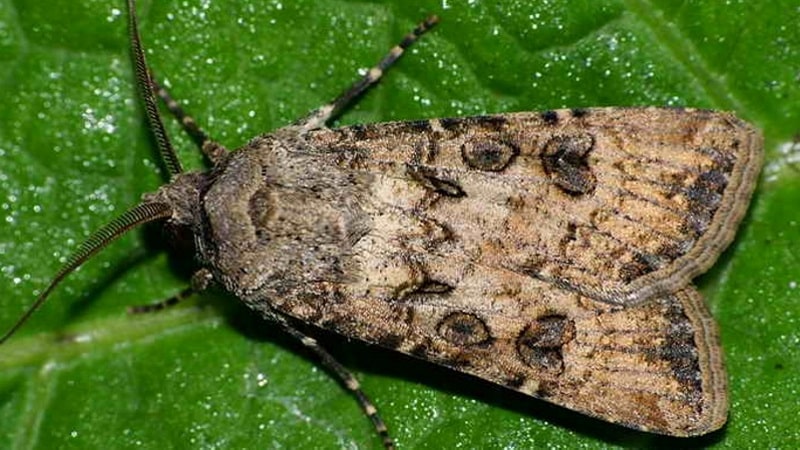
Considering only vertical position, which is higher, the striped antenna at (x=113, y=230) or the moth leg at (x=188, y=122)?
the moth leg at (x=188, y=122)

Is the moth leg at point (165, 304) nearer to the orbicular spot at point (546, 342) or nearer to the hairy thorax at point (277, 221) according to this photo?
the hairy thorax at point (277, 221)

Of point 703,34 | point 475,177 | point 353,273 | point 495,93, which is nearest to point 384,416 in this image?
point 353,273

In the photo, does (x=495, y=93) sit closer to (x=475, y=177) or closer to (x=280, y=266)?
(x=475, y=177)

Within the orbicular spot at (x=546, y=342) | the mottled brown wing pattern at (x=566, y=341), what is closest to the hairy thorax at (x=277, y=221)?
the mottled brown wing pattern at (x=566, y=341)

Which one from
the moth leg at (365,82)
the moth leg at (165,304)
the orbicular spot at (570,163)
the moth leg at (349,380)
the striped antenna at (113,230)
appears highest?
the moth leg at (365,82)

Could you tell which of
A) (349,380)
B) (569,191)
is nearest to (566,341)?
(569,191)

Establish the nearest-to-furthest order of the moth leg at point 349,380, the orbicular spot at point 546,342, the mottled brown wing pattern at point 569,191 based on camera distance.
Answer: the mottled brown wing pattern at point 569,191, the orbicular spot at point 546,342, the moth leg at point 349,380

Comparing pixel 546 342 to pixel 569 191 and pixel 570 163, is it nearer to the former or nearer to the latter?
pixel 569 191

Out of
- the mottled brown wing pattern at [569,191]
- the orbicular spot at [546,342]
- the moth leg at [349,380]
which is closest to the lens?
the mottled brown wing pattern at [569,191]
